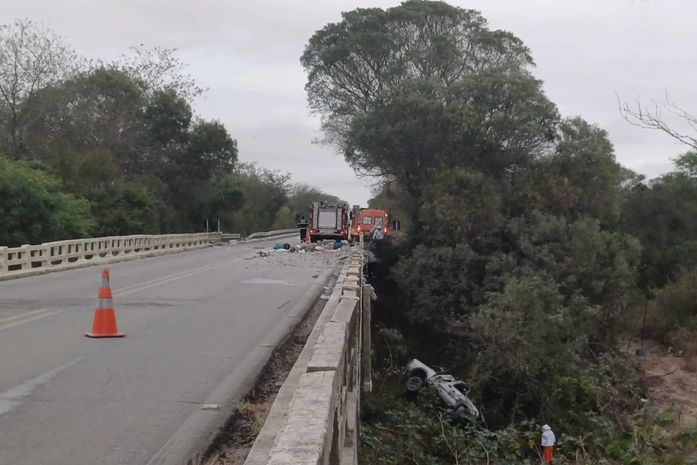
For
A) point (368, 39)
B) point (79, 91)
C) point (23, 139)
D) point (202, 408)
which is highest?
point (368, 39)

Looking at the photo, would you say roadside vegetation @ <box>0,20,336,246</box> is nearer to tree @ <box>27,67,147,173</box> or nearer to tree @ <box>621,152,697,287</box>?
tree @ <box>27,67,147,173</box>

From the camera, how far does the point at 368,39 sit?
47406 millimetres

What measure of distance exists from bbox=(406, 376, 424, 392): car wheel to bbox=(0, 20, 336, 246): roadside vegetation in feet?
59.2

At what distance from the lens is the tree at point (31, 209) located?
99.9ft

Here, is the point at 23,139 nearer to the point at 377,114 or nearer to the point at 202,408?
the point at 377,114

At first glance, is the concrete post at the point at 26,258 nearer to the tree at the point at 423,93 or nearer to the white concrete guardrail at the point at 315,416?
the white concrete guardrail at the point at 315,416

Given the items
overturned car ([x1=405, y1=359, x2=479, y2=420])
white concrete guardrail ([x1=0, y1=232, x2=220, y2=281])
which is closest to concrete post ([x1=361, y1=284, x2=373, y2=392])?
overturned car ([x1=405, y1=359, x2=479, y2=420])

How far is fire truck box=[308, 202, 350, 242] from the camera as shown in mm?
48000

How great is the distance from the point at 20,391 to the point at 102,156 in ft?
134

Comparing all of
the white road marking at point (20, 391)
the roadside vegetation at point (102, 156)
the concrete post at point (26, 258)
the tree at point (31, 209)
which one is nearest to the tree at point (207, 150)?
the roadside vegetation at point (102, 156)

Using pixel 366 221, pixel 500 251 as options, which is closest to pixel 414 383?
pixel 500 251

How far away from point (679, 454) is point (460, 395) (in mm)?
6016

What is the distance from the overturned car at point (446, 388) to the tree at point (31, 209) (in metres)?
17.9

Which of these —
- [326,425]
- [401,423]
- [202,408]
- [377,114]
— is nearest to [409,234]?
[377,114]
